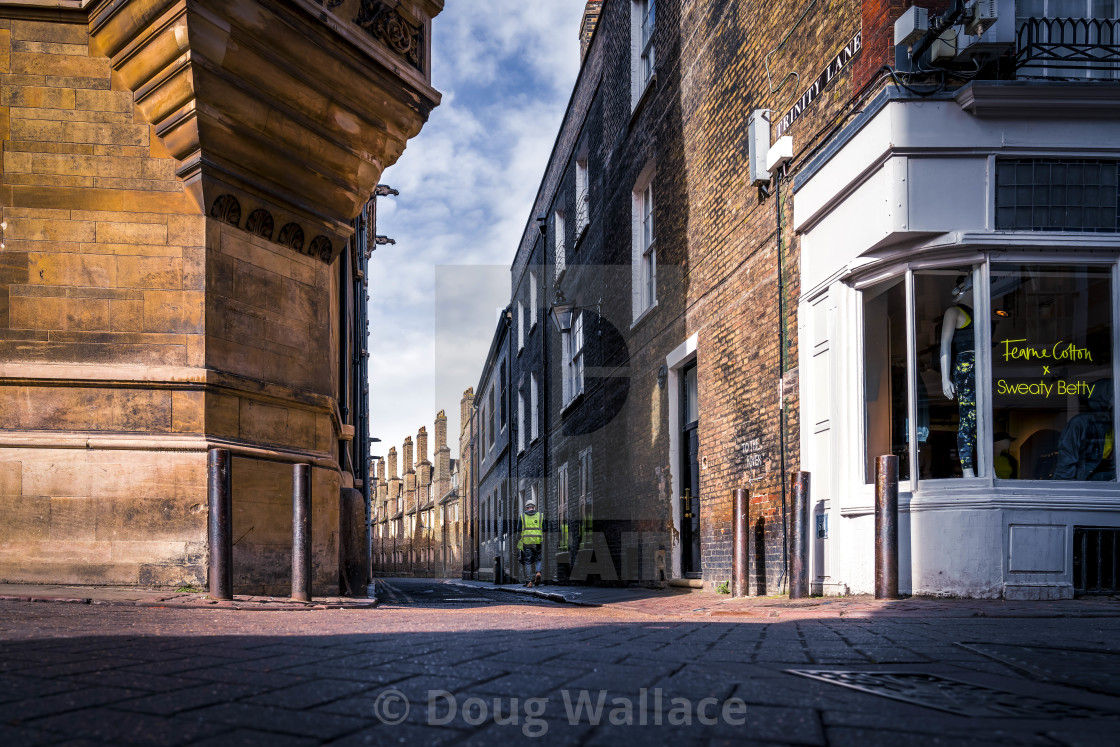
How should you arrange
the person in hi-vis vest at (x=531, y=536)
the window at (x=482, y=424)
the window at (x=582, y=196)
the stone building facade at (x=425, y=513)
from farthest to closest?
1. the stone building facade at (x=425, y=513)
2. the window at (x=482, y=424)
3. the window at (x=582, y=196)
4. the person in hi-vis vest at (x=531, y=536)

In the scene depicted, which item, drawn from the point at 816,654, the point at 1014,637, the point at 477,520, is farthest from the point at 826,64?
the point at 477,520

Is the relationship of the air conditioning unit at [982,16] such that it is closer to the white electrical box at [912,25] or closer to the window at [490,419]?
the white electrical box at [912,25]

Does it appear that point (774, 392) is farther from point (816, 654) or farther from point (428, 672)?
point (428, 672)

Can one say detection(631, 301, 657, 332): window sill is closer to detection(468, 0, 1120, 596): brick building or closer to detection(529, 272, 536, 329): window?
detection(468, 0, 1120, 596): brick building

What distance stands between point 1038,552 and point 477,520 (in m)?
32.0

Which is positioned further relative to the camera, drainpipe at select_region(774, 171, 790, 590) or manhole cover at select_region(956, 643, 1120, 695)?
drainpipe at select_region(774, 171, 790, 590)

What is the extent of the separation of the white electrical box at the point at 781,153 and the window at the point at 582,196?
8.61m

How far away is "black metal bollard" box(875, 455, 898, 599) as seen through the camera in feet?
22.0

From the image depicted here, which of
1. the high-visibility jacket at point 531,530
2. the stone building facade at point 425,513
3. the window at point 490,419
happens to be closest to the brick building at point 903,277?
the high-visibility jacket at point 531,530

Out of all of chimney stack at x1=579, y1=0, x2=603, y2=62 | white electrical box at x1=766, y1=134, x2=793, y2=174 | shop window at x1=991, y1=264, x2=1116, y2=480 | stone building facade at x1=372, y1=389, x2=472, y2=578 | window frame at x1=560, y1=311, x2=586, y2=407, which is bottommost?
stone building facade at x1=372, y1=389, x2=472, y2=578

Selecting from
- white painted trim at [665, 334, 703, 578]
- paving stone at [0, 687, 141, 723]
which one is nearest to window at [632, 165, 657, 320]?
white painted trim at [665, 334, 703, 578]

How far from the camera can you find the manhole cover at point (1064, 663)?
127 inches

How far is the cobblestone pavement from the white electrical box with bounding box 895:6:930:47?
4385 mm

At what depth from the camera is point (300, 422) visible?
8047 mm
